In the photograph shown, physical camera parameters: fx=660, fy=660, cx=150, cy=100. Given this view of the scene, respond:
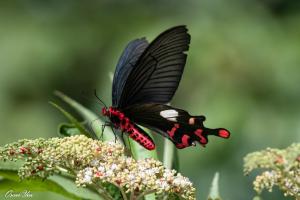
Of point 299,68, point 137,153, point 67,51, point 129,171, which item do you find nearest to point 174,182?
point 129,171

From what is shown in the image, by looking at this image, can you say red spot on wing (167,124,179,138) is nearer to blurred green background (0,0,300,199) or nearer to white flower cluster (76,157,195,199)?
white flower cluster (76,157,195,199)

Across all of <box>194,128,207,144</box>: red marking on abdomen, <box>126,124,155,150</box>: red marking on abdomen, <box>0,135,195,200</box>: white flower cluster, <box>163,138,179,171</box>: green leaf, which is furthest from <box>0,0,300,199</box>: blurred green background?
<box>0,135,195,200</box>: white flower cluster

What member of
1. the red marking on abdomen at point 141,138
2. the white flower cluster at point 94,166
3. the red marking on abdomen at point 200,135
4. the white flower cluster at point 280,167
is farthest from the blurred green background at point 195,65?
the white flower cluster at point 280,167

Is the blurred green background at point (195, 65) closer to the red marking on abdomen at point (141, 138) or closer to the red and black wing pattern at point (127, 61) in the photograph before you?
the red and black wing pattern at point (127, 61)

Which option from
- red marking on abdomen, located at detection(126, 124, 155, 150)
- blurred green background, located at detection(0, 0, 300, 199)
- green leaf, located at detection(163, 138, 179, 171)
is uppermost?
blurred green background, located at detection(0, 0, 300, 199)

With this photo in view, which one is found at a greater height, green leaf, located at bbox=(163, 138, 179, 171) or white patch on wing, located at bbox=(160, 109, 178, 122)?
white patch on wing, located at bbox=(160, 109, 178, 122)

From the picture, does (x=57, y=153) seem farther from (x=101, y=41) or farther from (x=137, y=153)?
(x=101, y=41)

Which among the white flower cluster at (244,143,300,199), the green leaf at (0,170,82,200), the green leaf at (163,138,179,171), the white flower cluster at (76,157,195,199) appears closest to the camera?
the white flower cluster at (244,143,300,199)
